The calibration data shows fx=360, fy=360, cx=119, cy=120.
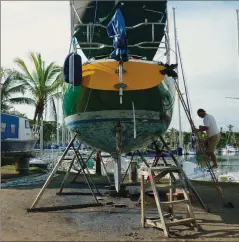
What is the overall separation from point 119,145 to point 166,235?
2.60 meters

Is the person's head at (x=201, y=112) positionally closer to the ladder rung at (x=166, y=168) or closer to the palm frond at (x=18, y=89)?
the ladder rung at (x=166, y=168)

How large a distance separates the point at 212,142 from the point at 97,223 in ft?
12.2

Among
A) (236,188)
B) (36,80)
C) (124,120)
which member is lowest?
(236,188)

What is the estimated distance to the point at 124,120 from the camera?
23.7 feet

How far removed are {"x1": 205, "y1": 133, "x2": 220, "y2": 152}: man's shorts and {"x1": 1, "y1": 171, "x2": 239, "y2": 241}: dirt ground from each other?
4.24 feet

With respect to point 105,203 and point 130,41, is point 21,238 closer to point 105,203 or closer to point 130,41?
point 105,203

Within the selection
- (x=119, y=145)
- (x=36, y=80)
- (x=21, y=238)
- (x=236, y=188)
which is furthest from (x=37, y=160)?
(x=21, y=238)

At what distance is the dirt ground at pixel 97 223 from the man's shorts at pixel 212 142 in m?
1.29

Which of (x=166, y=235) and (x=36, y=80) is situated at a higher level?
(x=36, y=80)

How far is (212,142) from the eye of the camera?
858 centimetres

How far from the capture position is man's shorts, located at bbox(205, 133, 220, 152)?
8.52 metres

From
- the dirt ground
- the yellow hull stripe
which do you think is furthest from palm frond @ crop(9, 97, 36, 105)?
the yellow hull stripe

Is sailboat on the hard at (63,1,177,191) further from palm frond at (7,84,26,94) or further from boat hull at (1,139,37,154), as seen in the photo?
palm frond at (7,84,26,94)

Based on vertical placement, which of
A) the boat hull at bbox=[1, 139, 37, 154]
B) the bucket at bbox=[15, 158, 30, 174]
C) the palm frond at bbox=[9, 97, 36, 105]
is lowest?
the bucket at bbox=[15, 158, 30, 174]
